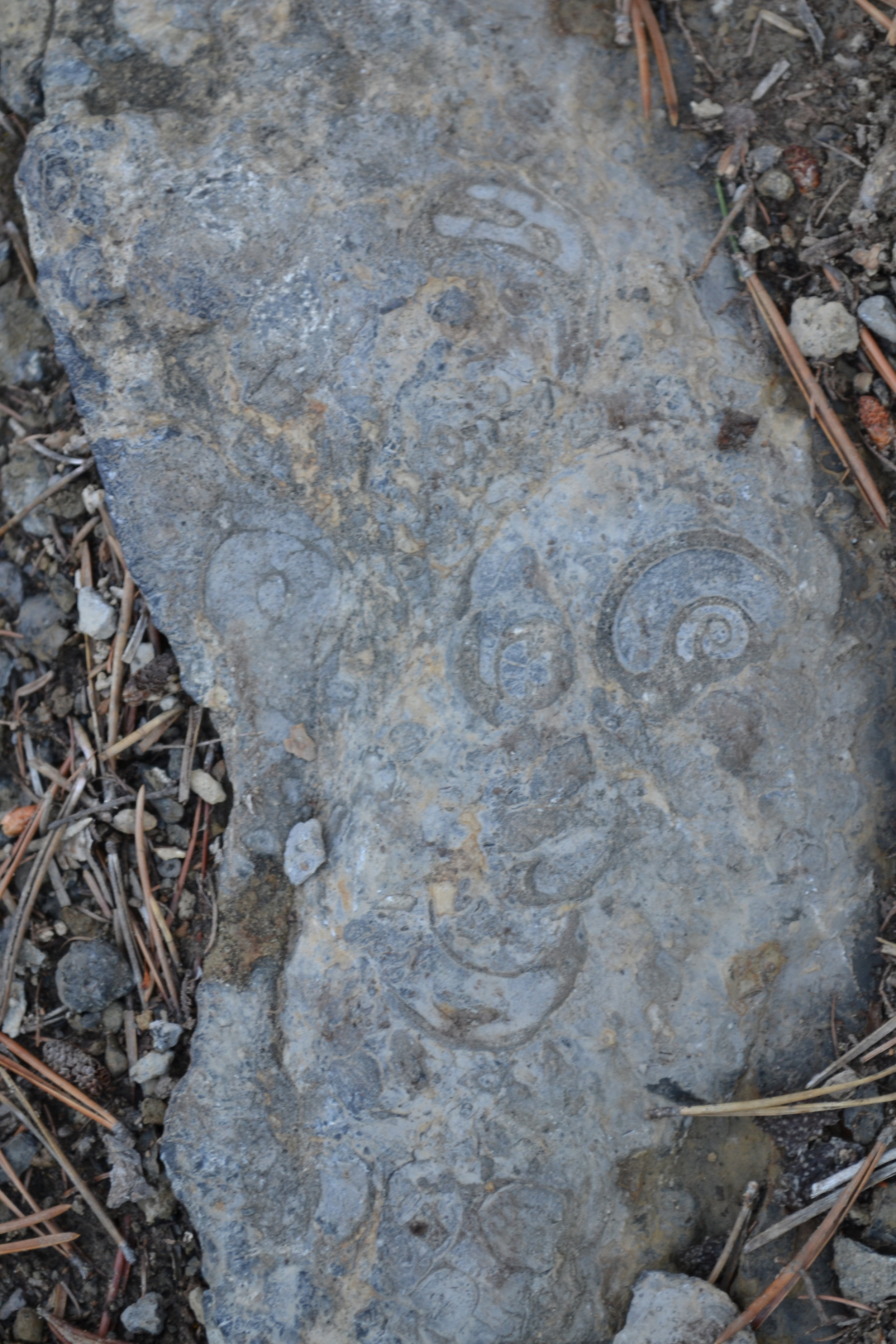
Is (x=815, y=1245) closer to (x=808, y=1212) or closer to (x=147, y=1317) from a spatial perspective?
(x=808, y=1212)

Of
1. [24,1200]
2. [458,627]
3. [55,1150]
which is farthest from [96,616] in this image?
[24,1200]

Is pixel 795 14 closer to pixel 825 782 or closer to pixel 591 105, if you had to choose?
pixel 591 105

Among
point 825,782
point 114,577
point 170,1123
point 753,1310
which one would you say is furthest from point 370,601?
point 753,1310

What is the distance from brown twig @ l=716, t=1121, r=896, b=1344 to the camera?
1939 millimetres

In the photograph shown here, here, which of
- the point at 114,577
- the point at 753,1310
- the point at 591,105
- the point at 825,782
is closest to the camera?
the point at 753,1310

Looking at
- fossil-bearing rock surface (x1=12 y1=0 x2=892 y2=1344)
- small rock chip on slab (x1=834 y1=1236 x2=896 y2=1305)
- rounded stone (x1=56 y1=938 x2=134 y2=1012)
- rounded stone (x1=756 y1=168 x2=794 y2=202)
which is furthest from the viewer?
rounded stone (x1=56 y1=938 x2=134 y2=1012)

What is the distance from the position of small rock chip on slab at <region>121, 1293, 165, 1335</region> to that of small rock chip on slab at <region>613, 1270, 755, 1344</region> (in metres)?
1.03

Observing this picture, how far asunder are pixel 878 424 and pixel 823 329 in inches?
9.2

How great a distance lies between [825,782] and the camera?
2.09m

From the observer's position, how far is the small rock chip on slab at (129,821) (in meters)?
2.50

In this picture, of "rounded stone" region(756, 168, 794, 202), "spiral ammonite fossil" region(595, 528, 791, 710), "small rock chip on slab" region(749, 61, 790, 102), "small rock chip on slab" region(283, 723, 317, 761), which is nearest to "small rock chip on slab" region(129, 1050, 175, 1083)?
"small rock chip on slab" region(283, 723, 317, 761)

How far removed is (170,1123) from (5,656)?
1.27m

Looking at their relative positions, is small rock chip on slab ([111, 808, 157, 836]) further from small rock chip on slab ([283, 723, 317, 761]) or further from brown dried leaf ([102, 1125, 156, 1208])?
brown dried leaf ([102, 1125, 156, 1208])

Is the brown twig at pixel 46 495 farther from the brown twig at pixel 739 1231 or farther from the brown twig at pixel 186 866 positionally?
the brown twig at pixel 739 1231
